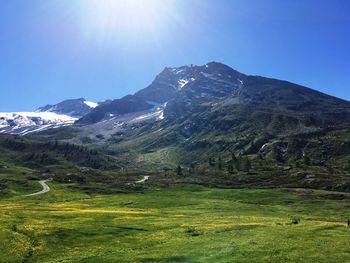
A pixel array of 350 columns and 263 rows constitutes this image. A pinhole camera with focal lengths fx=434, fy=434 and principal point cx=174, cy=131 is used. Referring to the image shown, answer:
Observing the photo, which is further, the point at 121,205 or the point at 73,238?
the point at 121,205

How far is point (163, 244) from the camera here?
190 ft

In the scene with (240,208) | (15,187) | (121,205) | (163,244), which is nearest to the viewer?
(163,244)

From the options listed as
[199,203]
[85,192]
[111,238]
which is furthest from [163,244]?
[85,192]

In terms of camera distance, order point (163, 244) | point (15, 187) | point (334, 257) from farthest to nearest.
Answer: point (15, 187), point (163, 244), point (334, 257)

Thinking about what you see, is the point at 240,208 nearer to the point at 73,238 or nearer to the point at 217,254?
the point at 73,238

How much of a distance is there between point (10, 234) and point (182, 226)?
95.8ft

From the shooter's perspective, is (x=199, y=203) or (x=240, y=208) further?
(x=199, y=203)

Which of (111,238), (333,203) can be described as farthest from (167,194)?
(111,238)

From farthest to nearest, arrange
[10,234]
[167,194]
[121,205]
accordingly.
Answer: [167,194] → [121,205] → [10,234]

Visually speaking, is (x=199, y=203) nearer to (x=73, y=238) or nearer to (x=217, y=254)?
(x=73, y=238)

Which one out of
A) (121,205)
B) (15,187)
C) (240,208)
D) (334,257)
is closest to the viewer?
(334,257)

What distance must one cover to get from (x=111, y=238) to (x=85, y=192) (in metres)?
119

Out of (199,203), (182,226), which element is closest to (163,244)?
(182,226)

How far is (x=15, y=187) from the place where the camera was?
185625mm
